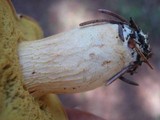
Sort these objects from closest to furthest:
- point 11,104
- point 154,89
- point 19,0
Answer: point 11,104
point 154,89
point 19,0

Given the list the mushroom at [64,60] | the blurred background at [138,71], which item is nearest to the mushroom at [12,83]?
the mushroom at [64,60]

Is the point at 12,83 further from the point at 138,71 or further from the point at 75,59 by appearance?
the point at 138,71

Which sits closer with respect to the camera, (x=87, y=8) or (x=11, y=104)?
(x=11, y=104)

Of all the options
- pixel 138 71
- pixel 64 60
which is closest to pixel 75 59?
pixel 64 60

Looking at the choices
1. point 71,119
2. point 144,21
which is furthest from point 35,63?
point 144,21

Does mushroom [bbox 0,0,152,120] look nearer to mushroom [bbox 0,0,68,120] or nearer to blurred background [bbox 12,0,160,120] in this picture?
mushroom [bbox 0,0,68,120]

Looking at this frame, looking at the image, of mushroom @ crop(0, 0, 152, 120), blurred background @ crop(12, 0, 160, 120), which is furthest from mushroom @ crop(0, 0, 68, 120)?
blurred background @ crop(12, 0, 160, 120)

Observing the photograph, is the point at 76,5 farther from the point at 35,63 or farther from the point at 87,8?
the point at 35,63
